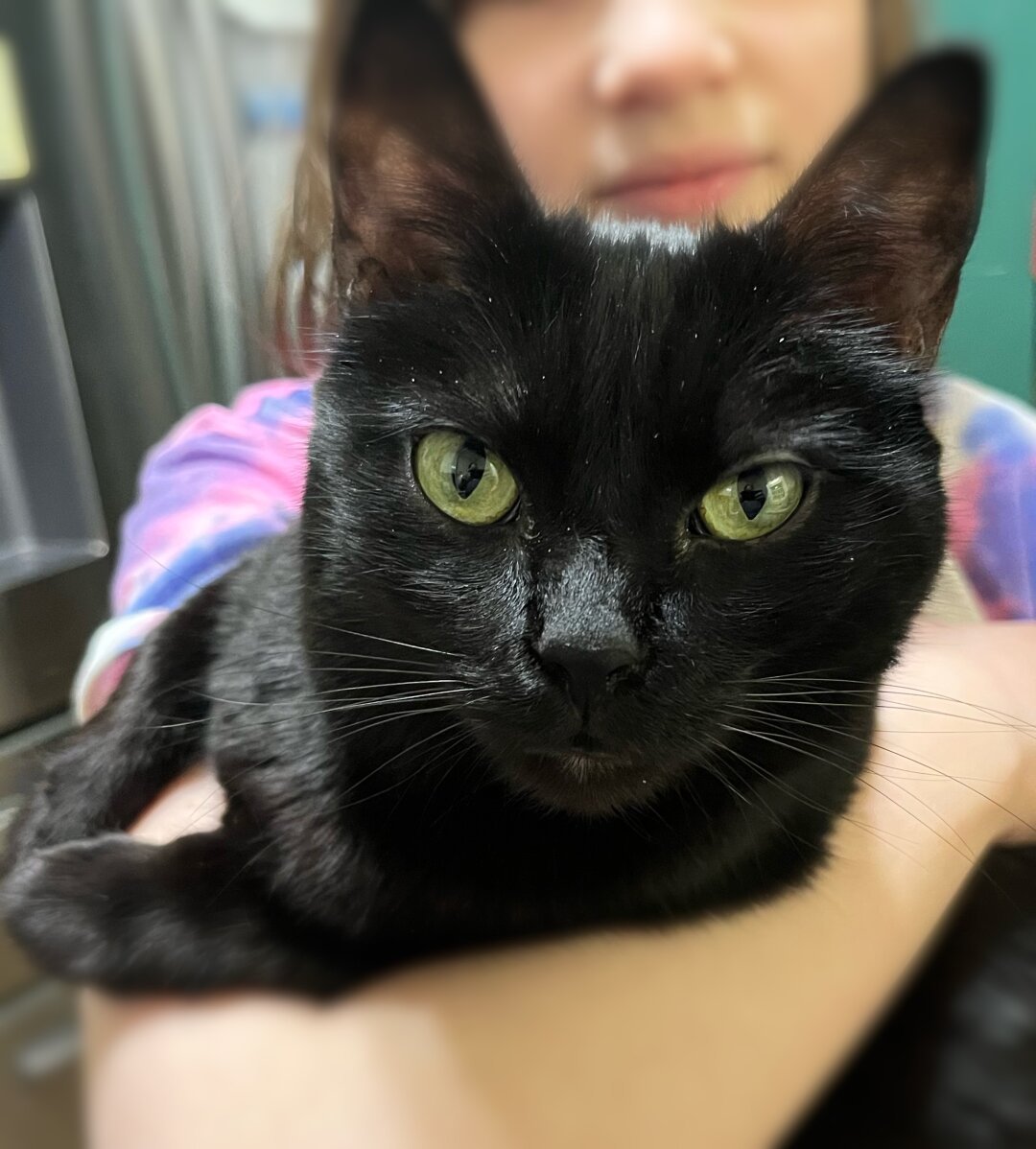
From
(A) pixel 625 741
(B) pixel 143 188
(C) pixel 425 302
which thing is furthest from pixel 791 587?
(B) pixel 143 188

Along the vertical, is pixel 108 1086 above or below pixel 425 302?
below

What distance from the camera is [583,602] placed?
0.33 m

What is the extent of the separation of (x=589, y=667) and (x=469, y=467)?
Result: 10cm

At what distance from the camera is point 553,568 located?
0.35m

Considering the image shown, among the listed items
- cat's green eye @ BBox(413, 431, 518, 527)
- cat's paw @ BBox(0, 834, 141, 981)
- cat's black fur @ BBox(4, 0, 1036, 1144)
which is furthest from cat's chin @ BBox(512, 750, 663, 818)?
cat's paw @ BBox(0, 834, 141, 981)

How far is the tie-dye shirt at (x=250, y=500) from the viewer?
1.65 ft

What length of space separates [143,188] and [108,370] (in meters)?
0.10

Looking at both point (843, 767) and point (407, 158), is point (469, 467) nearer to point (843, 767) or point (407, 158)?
point (407, 158)

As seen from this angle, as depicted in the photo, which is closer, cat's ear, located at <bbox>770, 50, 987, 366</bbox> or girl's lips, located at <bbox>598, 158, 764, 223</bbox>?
cat's ear, located at <bbox>770, 50, 987, 366</bbox>

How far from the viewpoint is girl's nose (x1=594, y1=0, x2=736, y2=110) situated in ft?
1.40

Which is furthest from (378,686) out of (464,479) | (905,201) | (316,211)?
(905,201)

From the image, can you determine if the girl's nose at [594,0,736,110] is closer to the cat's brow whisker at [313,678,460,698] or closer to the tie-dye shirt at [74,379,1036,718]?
the tie-dye shirt at [74,379,1036,718]

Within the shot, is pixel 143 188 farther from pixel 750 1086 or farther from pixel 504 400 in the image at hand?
pixel 750 1086

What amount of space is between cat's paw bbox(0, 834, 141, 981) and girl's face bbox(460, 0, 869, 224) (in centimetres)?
39
